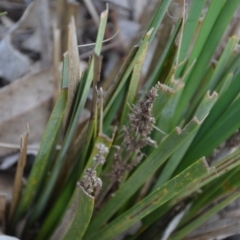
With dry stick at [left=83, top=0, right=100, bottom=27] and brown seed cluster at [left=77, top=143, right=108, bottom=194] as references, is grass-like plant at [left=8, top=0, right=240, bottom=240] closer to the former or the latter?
brown seed cluster at [left=77, top=143, right=108, bottom=194]

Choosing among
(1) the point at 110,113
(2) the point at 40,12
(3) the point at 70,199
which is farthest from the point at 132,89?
(2) the point at 40,12

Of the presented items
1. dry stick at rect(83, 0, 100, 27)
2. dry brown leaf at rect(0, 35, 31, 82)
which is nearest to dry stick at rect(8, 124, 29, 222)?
dry brown leaf at rect(0, 35, 31, 82)

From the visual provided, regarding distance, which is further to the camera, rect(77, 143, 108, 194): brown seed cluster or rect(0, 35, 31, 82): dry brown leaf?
rect(0, 35, 31, 82): dry brown leaf

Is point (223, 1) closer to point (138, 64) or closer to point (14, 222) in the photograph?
point (138, 64)

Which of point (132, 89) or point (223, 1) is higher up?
point (223, 1)

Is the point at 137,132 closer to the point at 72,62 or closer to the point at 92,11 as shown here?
the point at 72,62

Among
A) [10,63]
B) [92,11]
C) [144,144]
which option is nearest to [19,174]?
[144,144]
